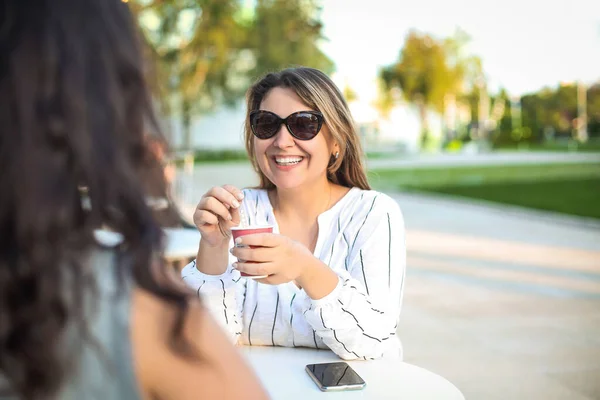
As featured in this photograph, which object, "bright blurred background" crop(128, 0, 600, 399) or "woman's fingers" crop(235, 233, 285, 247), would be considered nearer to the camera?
"woman's fingers" crop(235, 233, 285, 247)

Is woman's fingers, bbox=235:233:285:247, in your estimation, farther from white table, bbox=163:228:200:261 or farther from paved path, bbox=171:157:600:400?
paved path, bbox=171:157:600:400

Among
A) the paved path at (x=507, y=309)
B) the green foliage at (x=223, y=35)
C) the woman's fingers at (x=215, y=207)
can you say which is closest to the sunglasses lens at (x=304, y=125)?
the woman's fingers at (x=215, y=207)

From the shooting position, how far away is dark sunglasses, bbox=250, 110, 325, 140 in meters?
2.33

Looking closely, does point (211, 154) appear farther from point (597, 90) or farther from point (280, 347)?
point (597, 90)

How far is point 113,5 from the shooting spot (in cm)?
84

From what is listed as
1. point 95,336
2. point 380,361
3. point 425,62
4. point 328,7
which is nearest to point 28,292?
point 95,336

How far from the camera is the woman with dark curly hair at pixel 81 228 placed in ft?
2.50

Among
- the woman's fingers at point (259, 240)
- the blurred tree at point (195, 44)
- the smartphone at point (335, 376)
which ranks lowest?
the smartphone at point (335, 376)

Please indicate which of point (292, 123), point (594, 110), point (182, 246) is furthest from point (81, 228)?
point (594, 110)

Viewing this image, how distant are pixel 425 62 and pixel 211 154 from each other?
22.0 metres

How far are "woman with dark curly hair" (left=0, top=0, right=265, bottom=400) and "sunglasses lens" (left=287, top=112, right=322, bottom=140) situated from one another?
4.86ft

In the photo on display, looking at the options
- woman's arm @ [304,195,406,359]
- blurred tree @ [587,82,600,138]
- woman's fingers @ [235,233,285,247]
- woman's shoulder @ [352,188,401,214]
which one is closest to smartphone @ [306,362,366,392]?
woman's arm @ [304,195,406,359]

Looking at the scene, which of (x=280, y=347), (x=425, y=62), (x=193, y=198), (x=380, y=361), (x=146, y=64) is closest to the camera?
(x=146, y=64)

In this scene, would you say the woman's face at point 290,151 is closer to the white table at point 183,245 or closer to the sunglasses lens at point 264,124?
the sunglasses lens at point 264,124
